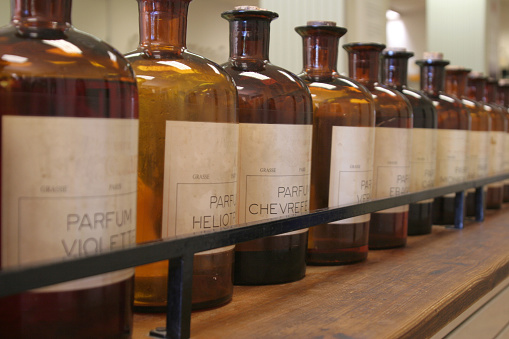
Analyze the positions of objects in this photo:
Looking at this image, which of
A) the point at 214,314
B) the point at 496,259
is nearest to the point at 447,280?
the point at 496,259

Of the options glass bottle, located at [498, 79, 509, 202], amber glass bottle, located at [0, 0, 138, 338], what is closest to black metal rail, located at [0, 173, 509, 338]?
amber glass bottle, located at [0, 0, 138, 338]

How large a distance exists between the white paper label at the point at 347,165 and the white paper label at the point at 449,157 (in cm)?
32

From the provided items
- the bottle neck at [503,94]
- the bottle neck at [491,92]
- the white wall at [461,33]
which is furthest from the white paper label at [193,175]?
the white wall at [461,33]

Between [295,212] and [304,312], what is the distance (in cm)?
11

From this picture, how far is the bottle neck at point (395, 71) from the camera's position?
0.89 meters

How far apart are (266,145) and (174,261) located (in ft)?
0.61

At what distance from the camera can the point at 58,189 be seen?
359 millimetres

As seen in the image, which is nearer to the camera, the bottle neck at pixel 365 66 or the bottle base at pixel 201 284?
the bottle base at pixel 201 284

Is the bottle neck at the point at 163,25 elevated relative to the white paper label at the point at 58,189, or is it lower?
elevated

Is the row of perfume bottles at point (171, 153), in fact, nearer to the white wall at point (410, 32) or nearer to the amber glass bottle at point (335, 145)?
the amber glass bottle at point (335, 145)

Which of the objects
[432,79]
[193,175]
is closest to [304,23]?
[432,79]

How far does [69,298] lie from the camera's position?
0.37 meters

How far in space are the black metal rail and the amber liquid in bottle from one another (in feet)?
2.35

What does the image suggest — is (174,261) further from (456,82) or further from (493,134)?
(493,134)
